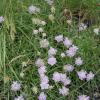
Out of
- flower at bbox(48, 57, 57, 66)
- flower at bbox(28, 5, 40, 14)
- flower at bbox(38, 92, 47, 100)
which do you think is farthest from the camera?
flower at bbox(28, 5, 40, 14)

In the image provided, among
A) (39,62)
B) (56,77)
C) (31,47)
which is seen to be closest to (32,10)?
(31,47)

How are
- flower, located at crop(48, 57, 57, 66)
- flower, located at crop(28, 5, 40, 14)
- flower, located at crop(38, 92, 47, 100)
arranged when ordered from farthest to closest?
flower, located at crop(28, 5, 40, 14) → flower, located at crop(48, 57, 57, 66) → flower, located at crop(38, 92, 47, 100)

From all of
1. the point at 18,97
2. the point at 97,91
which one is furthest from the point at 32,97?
the point at 97,91

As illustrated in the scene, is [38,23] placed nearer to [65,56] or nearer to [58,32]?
[58,32]

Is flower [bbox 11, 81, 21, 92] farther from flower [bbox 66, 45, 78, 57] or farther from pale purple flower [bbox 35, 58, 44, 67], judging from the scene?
flower [bbox 66, 45, 78, 57]

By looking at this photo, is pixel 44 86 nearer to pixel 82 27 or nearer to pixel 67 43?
pixel 67 43

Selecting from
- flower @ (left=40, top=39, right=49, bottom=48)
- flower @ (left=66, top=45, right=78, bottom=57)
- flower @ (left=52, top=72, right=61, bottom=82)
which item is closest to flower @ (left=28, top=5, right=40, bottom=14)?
flower @ (left=40, top=39, right=49, bottom=48)

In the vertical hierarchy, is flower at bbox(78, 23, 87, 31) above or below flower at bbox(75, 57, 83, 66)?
above

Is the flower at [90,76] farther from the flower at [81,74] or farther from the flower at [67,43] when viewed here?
the flower at [67,43]
